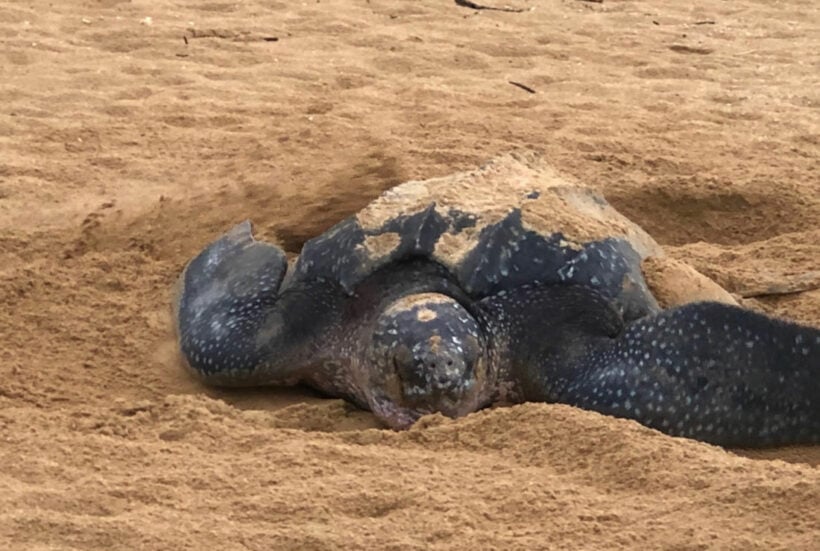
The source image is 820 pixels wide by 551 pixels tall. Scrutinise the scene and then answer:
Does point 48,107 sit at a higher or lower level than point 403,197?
lower

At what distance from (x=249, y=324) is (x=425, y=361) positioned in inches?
20.9

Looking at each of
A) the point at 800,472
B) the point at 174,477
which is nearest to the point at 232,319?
the point at 174,477

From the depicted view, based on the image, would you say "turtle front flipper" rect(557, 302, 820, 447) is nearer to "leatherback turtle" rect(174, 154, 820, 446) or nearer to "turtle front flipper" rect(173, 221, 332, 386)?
"leatherback turtle" rect(174, 154, 820, 446)

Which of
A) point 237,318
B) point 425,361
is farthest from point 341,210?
point 425,361

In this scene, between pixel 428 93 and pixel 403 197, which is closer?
pixel 403 197

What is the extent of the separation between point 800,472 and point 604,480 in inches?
12.1

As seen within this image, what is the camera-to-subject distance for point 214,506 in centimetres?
191

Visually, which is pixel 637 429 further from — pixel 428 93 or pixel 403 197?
pixel 428 93

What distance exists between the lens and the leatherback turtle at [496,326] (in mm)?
2408

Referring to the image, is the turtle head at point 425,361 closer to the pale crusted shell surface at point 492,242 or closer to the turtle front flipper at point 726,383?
the pale crusted shell surface at point 492,242

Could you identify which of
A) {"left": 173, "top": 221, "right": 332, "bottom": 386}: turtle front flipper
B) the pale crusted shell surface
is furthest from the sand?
the pale crusted shell surface

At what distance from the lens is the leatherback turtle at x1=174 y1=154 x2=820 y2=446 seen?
241 cm

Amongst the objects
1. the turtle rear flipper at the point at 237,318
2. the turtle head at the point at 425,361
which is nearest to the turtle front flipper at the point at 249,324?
the turtle rear flipper at the point at 237,318

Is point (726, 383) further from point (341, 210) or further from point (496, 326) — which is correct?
point (341, 210)
